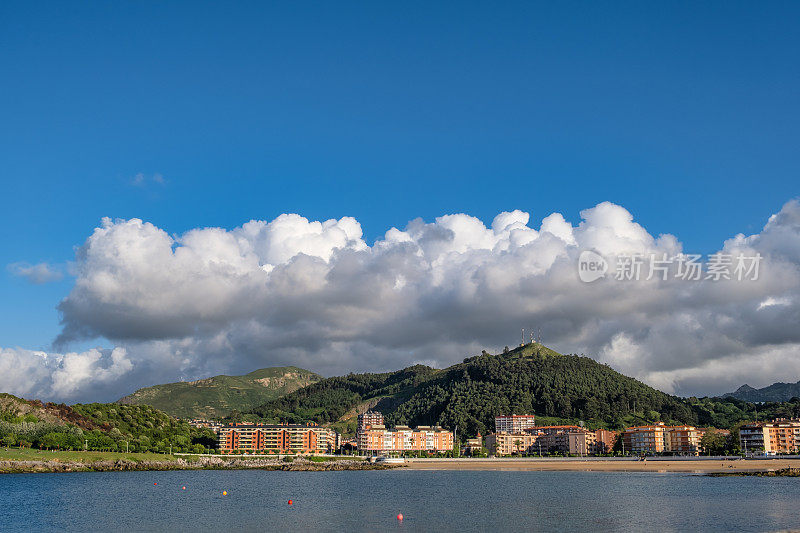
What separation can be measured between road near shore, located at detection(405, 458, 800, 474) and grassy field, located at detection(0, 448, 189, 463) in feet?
232

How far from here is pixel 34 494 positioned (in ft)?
304

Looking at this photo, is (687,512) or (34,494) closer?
(687,512)

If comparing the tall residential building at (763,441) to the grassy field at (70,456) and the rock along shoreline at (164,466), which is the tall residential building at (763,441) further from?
the grassy field at (70,456)

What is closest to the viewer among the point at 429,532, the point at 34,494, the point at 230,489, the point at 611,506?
the point at 429,532

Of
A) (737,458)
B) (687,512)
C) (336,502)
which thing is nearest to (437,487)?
(336,502)

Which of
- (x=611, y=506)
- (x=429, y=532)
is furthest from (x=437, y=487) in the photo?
(x=429, y=532)

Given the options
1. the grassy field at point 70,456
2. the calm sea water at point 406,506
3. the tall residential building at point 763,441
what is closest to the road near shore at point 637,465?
the calm sea water at point 406,506

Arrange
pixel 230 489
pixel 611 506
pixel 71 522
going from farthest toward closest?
pixel 230 489 < pixel 611 506 < pixel 71 522

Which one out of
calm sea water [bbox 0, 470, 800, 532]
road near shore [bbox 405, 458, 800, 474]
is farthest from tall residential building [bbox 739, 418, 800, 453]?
calm sea water [bbox 0, 470, 800, 532]

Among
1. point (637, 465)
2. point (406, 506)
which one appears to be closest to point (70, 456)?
point (406, 506)

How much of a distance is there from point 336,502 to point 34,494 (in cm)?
4308

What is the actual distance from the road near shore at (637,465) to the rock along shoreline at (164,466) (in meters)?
30.5

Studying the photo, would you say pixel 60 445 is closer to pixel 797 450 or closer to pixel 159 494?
pixel 159 494

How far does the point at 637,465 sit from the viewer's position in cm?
16475
